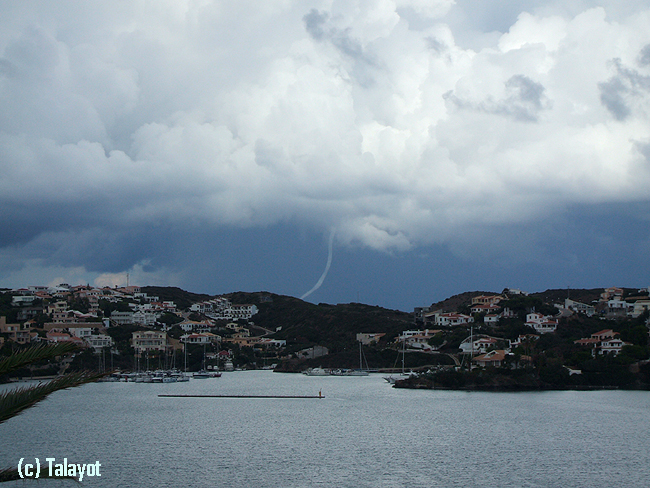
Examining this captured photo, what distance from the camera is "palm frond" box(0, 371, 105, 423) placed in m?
9.36

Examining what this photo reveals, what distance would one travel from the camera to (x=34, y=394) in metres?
9.67

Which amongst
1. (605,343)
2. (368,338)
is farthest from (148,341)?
(605,343)

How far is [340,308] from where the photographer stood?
532ft

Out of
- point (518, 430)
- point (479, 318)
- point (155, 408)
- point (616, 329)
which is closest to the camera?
point (518, 430)

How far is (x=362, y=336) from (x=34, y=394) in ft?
394

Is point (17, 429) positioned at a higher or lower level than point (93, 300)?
lower

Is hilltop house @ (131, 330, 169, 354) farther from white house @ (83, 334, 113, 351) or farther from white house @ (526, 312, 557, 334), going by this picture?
white house @ (526, 312, 557, 334)

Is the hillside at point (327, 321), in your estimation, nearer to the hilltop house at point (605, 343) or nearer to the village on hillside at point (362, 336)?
the village on hillside at point (362, 336)

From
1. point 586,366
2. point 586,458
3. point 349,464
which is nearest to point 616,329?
point 586,366

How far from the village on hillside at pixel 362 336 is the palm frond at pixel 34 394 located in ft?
224

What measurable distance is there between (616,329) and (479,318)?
91.9 ft

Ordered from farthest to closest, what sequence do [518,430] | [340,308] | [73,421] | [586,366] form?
[340,308], [586,366], [73,421], [518,430]

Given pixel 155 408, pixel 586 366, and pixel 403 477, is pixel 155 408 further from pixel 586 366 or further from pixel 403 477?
pixel 586 366

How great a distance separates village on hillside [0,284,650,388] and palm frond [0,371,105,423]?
68128 millimetres
